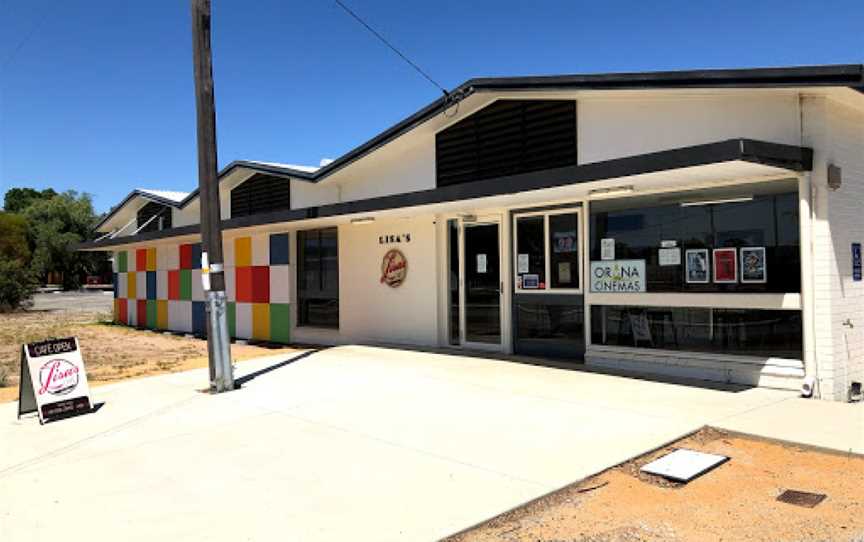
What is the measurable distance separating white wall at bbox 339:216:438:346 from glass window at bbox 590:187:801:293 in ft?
12.4

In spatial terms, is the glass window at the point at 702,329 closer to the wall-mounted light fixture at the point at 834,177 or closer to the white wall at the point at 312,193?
the wall-mounted light fixture at the point at 834,177

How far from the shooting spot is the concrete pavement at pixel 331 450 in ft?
14.6

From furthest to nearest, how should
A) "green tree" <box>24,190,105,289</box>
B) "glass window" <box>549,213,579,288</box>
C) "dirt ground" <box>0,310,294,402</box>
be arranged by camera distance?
"green tree" <box>24,190,105,289</box> → "dirt ground" <box>0,310,294,402</box> → "glass window" <box>549,213,579,288</box>

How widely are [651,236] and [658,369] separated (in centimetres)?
183

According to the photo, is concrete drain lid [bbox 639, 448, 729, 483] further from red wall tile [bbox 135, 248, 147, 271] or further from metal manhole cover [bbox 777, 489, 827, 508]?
red wall tile [bbox 135, 248, 147, 271]

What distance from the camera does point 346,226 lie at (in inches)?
566

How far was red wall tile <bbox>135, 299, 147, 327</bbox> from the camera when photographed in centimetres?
2197

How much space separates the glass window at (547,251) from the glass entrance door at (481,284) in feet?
1.63

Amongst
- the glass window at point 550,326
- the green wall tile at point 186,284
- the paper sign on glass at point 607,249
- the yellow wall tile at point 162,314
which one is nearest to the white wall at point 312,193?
the glass window at point 550,326

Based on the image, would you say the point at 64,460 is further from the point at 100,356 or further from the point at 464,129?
the point at 100,356

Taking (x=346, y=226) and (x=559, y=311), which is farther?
(x=346, y=226)

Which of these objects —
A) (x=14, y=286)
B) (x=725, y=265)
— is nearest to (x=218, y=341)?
(x=725, y=265)

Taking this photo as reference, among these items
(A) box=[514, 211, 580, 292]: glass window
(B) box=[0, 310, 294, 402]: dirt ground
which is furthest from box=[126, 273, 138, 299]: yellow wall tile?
(A) box=[514, 211, 580, 292]: glass window

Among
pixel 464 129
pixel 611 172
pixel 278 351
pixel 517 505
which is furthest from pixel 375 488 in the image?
pixel 278 351
